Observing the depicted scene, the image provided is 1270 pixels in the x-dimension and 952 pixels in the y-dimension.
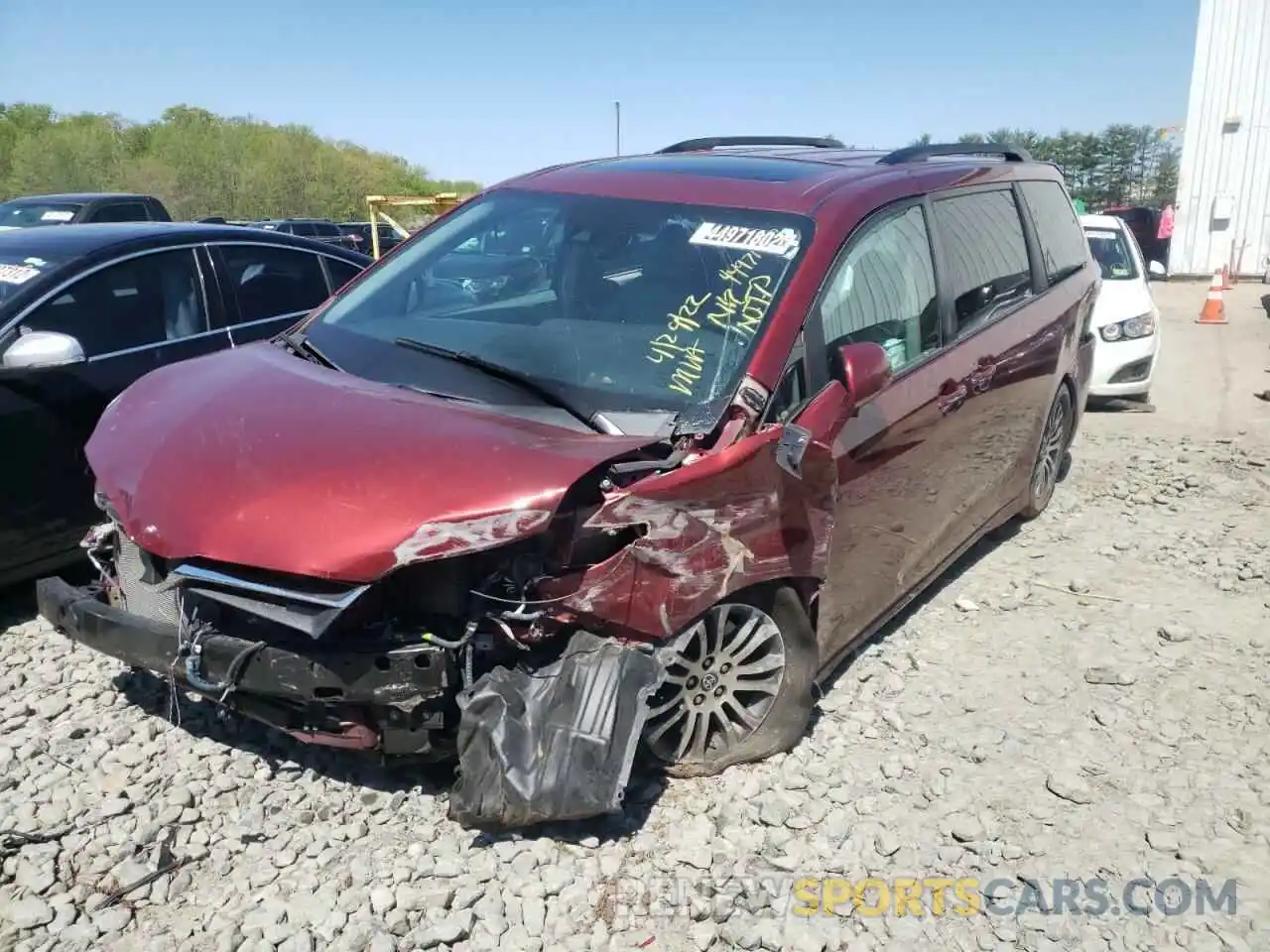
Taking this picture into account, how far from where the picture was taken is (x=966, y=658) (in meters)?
4.27

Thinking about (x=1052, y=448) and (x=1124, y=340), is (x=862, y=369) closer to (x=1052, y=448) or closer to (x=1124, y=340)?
(x=1052, y=448)

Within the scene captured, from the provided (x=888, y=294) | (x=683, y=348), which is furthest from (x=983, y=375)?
(x=683, y=348)

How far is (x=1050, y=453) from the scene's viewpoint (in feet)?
19.5

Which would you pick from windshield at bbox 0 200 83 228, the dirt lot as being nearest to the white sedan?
the dirt lot

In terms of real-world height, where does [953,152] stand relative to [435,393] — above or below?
above

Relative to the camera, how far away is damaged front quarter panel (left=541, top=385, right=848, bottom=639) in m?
2.79

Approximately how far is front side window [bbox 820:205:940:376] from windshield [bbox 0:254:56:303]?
338 centimetres

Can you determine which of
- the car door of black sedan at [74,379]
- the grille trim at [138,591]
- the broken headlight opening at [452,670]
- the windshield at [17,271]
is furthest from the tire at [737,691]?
the windshield at [17,271]

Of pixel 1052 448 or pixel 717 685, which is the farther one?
pixel 1052 448

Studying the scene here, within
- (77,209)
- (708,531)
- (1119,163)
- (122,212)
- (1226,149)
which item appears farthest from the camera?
(1119,163)

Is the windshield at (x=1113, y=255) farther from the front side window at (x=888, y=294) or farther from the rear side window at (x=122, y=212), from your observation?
the rear side window at (x=122, y=212)

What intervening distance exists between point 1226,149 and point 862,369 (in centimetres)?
2215

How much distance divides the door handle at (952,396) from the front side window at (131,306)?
11.3 ft

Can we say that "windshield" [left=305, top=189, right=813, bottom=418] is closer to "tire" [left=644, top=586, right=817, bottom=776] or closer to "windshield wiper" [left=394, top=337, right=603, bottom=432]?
"windshield wiper" [left=394, top=337, right=603, bottom=432]
